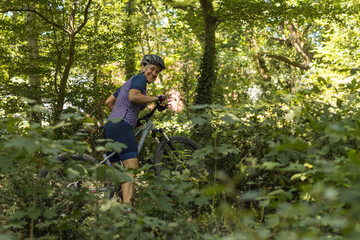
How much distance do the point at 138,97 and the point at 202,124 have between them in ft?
3.45

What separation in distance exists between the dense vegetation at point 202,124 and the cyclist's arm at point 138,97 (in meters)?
0.47

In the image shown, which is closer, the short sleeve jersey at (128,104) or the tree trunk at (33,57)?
the short sleeve jersey at (128,104)

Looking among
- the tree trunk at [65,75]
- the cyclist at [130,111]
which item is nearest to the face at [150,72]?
the cyclist at [130,111]

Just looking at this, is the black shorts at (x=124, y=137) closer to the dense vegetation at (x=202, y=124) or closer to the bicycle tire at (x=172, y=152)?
the dense vegetation at (x=202, y=124)

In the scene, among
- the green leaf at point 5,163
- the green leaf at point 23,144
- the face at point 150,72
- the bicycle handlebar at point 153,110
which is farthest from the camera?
the bicycle handlebar at point 153,110

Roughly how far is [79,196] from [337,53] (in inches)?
722

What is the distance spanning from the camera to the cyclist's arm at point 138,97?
4.39m

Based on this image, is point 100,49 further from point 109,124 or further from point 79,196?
point 79,196

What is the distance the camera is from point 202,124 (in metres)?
3.69

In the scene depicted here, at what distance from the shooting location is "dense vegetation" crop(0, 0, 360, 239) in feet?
8.14

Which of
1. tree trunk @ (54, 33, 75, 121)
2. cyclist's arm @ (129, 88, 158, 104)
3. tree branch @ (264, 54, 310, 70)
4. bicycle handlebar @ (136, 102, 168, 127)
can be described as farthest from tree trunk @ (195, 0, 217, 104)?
tree branch @ (264, 54, 310, 70)

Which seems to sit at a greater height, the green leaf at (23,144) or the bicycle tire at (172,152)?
the green leaf at (23,144)

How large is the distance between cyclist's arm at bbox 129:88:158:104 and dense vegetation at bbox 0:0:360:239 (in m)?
0.47

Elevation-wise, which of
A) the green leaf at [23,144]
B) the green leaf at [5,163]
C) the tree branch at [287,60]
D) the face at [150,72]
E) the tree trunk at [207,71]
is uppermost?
the tree branch at [287,60]
